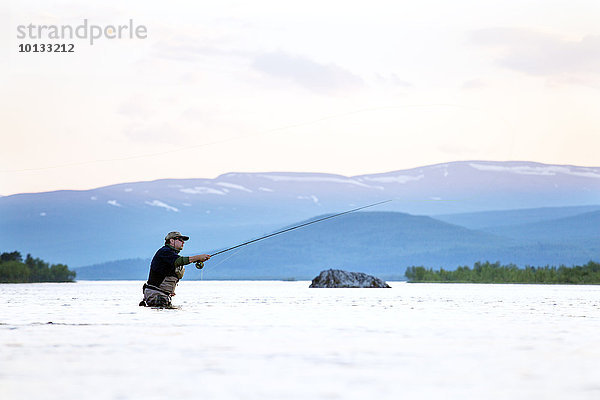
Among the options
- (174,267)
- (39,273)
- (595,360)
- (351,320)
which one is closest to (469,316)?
(351,320)

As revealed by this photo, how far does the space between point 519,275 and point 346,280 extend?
60.0m

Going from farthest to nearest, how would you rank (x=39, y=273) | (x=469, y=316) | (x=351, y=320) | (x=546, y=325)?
(x=39, y=273)
(x=469, y=316)
(x=351, y=320)
(x=546, y=325)

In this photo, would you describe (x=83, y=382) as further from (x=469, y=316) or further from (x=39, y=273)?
(x=39, y=273)

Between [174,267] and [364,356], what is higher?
[174,267]

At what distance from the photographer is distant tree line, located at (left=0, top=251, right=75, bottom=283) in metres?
140

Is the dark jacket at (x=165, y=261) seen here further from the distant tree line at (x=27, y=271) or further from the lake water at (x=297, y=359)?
the distant tree line at (x=27, y=271)

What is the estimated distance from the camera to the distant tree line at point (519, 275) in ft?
469

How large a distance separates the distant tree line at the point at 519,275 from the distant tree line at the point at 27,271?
190ft

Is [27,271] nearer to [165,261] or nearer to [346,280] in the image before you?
[346,280]

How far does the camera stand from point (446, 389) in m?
11.8

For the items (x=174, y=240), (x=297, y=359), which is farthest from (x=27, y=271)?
(x=297, y=359)

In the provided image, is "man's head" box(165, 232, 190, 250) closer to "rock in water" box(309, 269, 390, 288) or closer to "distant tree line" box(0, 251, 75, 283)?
"rock in water" box(309, 269, 390, 288)

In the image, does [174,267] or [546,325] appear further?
[174,267]

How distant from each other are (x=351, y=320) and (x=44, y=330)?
7.58 m
